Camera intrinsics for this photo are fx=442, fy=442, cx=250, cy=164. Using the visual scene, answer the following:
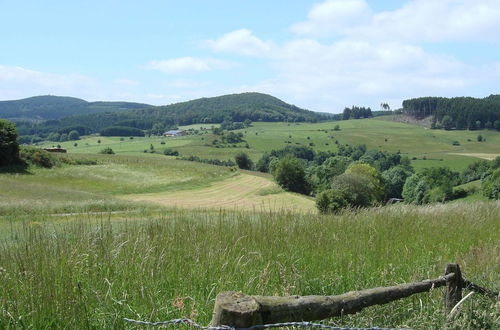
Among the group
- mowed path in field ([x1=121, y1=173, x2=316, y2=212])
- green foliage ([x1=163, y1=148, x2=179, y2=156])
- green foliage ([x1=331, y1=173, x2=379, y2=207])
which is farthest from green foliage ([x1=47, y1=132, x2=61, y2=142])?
green foliage ([x1=331, y1=173, x2=379, y2=207])

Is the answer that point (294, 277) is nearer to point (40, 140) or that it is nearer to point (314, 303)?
point (314, 303)

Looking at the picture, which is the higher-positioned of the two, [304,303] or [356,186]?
[304,303]

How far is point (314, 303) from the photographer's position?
3.40 meters

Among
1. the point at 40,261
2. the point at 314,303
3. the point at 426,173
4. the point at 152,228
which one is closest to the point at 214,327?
the point at 314,303

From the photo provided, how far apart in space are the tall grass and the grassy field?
118 m

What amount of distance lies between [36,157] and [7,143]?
6.23 meters

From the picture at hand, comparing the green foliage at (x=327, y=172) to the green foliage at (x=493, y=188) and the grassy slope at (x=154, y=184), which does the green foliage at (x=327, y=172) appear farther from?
the green foliage at (x=493, y=188)

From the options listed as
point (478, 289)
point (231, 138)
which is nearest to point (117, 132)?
point (231, 138)

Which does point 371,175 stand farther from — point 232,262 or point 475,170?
point 232,262

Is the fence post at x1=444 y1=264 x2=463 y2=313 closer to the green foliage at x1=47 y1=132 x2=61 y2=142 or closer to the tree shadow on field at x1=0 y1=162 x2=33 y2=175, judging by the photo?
the tree shadow on field at x1=0 y1=162 x2=33 y2=175

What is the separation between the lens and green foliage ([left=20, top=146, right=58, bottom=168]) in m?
57.7

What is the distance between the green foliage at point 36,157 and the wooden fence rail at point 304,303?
6054 centimetres

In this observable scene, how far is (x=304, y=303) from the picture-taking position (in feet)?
10.8

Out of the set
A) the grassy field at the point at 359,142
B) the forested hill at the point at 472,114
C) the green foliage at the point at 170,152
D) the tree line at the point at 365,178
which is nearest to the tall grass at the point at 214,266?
the tree line at the point at 365,178
